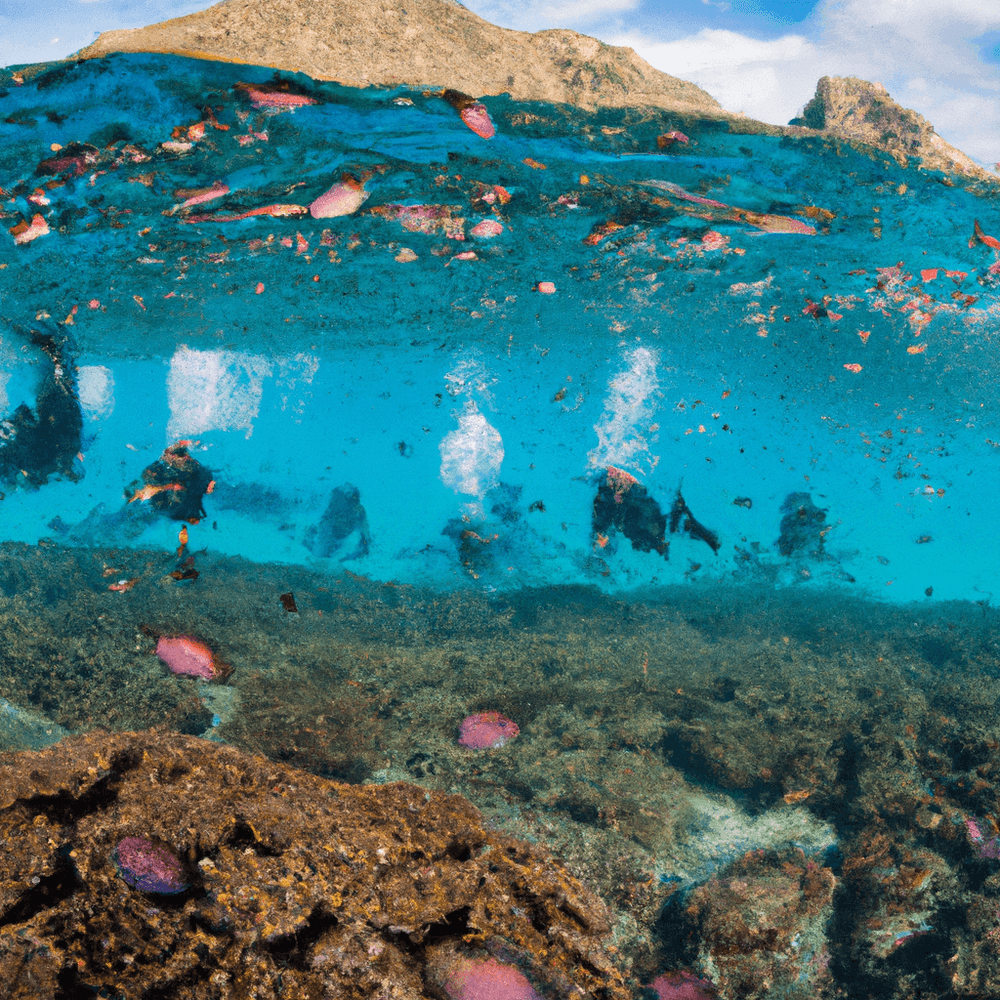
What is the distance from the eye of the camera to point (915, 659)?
475 cm

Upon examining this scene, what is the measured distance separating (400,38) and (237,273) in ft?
6.86

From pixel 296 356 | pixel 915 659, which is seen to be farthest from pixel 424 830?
pixel 915 659

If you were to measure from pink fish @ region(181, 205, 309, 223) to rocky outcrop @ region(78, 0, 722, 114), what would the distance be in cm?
89

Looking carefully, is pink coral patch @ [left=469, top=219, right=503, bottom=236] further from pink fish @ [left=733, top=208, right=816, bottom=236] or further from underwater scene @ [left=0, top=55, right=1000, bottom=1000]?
pink fish @ [left=733, top=208, right=816, bottom=236]

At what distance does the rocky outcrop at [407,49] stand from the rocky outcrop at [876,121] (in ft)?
4.56

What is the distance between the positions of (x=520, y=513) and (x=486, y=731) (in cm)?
178

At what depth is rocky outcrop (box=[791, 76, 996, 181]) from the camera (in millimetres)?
3988

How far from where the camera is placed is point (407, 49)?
335 cm

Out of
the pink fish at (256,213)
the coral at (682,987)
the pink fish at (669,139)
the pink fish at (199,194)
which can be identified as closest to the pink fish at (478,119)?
the pink fish at (669,139)

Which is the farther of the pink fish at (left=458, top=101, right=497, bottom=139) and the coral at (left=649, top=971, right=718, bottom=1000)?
the pink fish at (left=458, top=101, right=497, bottom=139)

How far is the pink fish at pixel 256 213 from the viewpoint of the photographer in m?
3.89

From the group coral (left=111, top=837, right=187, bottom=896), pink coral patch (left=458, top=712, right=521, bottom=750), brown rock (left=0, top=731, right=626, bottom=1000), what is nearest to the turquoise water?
pink coral patch (left=458, top=712, right=521, bottom=750)

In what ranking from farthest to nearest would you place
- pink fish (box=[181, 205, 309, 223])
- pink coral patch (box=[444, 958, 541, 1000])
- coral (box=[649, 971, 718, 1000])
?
pink fish (box=[181, 205, 309, 223])
coral (box=[649, 971, 718, 1000])
pink coral patch (box=[444, 958, 541, 1000])

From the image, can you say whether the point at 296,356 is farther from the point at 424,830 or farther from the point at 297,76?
the point at 424,830
